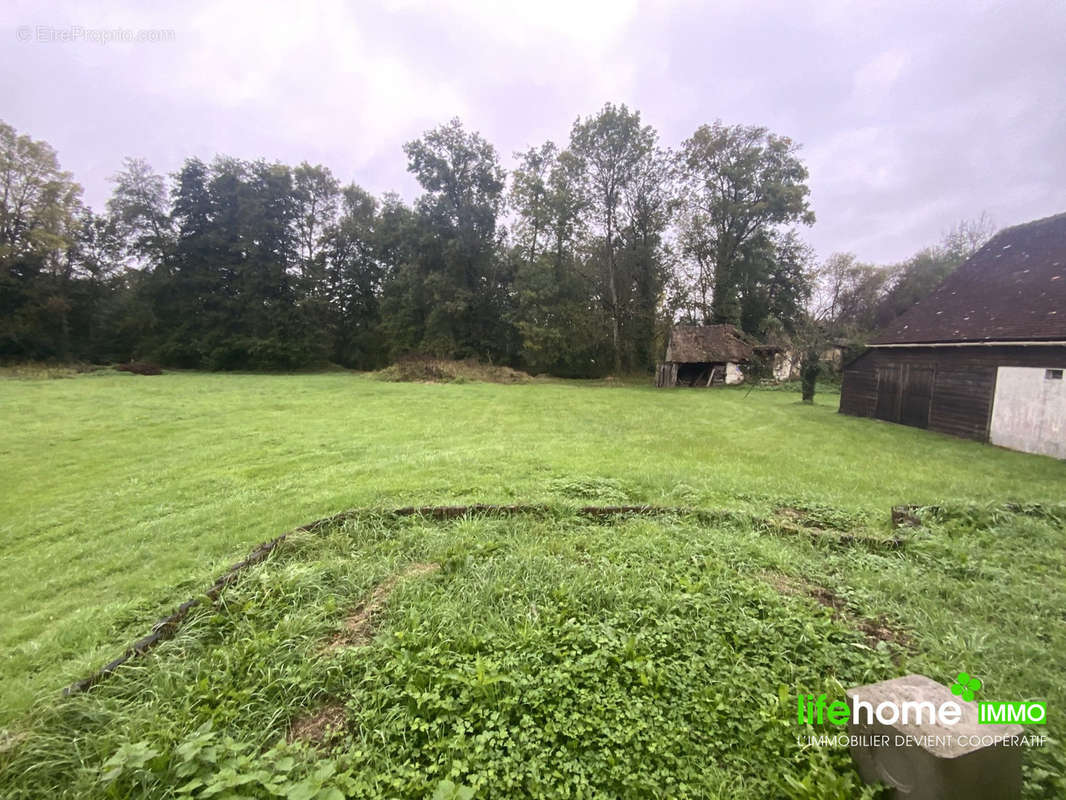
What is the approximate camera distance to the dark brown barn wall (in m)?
10.2

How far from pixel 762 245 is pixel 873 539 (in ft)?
96.8

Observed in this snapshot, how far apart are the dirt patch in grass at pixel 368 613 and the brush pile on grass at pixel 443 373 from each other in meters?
19.6

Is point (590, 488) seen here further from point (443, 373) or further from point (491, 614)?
point (443, 373)

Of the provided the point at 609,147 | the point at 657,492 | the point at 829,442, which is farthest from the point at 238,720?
the point at 609,147

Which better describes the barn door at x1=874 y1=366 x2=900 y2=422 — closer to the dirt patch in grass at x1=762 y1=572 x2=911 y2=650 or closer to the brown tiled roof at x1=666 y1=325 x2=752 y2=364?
the brown tiled roof at x1=666 y1=325 x2=752 y2=364

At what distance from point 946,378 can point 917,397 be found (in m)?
0.92

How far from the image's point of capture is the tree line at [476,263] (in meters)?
27.4

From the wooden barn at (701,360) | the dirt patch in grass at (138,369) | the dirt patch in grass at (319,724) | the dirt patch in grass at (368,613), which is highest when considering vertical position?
the wooden barn at (701,360)

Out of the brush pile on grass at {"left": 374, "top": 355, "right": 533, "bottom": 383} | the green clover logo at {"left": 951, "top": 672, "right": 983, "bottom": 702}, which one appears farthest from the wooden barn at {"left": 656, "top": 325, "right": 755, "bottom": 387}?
the green clover logo at {"left": 951, "top": 672, "right": 983, "bottom": 702}

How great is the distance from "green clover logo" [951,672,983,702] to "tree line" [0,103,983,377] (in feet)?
84.3

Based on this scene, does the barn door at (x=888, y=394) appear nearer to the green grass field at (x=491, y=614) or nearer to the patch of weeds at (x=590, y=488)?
the green grass field at (x=491, y=614)

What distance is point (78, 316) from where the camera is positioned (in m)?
28.5

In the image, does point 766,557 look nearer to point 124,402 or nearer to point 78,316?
point 124,402

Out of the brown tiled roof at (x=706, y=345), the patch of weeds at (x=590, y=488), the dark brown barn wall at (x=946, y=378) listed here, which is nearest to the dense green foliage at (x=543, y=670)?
the patch of weeds at (x=590, y=488)
